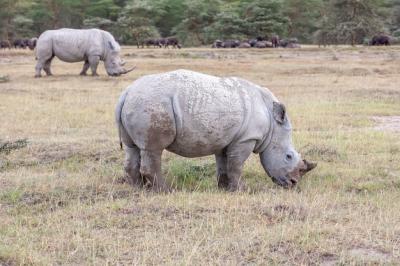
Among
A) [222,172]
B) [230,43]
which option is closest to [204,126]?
[222,172]

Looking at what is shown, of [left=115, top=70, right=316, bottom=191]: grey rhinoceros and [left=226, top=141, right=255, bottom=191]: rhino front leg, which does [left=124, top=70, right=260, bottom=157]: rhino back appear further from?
[left=226, top=141, right=255, bottom=191]: rhino front leg

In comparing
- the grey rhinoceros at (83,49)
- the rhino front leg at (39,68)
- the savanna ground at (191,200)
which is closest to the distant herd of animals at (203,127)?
the savanna ground at (191,200)

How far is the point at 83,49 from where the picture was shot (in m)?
22.5

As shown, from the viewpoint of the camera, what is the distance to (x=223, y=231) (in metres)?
5.47

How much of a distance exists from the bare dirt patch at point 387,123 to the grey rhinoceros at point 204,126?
4.39 metres

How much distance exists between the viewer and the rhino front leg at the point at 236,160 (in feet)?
24.2

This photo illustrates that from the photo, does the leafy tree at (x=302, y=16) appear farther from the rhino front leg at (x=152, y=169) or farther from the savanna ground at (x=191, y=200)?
the rhino front leg at (x=152, y=169)

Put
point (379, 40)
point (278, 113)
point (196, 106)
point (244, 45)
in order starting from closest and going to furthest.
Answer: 1. point (196, 106)
2. point (278, 113)
3. point (379, 40)
4. point (244, 45)

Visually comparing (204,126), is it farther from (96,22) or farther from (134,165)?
(96,22)

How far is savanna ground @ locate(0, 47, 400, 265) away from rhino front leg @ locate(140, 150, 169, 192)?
20 cm

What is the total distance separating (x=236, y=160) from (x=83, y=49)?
1599cm

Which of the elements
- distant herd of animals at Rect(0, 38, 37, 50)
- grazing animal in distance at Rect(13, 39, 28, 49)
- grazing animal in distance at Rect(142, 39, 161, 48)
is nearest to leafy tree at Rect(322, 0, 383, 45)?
grazing animal in distance at Rect(142, 39, 161, 48)

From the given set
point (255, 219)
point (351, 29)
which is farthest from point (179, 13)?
point (255, 219)

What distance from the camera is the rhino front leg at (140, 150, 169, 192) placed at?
23.5 ft
